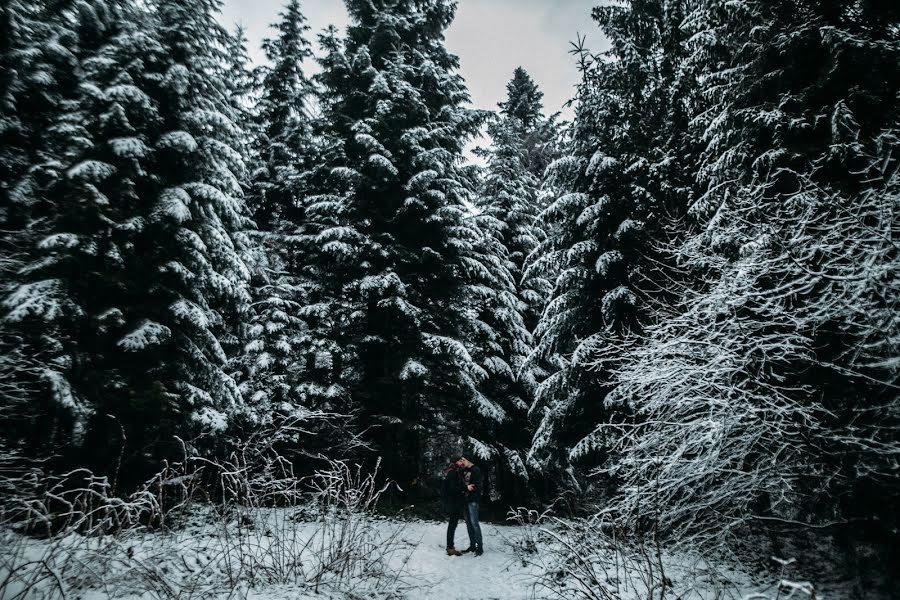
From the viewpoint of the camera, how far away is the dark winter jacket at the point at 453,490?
805 centimetres

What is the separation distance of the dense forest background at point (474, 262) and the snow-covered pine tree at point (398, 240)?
0.10 meters

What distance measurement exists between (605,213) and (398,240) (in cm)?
599

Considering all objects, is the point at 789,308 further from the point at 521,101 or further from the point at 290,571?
the point at 521,101

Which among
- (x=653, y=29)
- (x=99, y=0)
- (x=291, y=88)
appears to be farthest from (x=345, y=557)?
(x=291, y=88)

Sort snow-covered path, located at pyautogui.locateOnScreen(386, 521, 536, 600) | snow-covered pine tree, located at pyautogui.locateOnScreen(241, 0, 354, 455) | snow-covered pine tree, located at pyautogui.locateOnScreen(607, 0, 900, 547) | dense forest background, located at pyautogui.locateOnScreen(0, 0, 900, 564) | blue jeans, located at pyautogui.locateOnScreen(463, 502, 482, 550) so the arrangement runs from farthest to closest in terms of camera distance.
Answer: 1. snow-covered pine tree, located at pyautogui.locateOnScreen(241, 0, 354, 455)
2. blue jeans, located at pyautogui.locateOnScreen(463, 502, 482, 550)
3. snow-covered path, located at pyautogui.locateOnScreen(386, 521, 536, 600)
4. dense forest background, located at pyautogui.locateOnScreen(0, 0, 900, 564)
5. snow-covered pine tree, located at pyautogui.locateOnScreen(607, 0, 900, 547)

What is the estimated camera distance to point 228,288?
9875 millimetres

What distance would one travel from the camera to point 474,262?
12.4 meters

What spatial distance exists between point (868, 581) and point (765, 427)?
248cm

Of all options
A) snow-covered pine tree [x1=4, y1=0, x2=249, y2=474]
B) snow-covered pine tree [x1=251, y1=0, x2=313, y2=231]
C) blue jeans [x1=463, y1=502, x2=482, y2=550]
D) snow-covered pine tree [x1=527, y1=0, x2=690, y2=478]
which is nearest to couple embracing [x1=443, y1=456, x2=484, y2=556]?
blue jeans [x1=463, y1=502, x2=482, y2=550]

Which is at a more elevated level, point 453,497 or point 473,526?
point 453,497

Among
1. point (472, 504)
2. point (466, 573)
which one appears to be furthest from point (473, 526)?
point (466, 573)

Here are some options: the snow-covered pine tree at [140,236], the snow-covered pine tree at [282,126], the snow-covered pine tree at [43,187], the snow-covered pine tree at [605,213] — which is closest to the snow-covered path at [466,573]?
the snow-covered pine tree at [605,213]

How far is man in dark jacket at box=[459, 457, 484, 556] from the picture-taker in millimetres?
7844

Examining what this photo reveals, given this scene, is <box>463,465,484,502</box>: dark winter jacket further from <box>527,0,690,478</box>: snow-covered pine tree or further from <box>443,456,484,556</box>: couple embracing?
<box>527,0,690,478</box>: snow-covered pine tree
